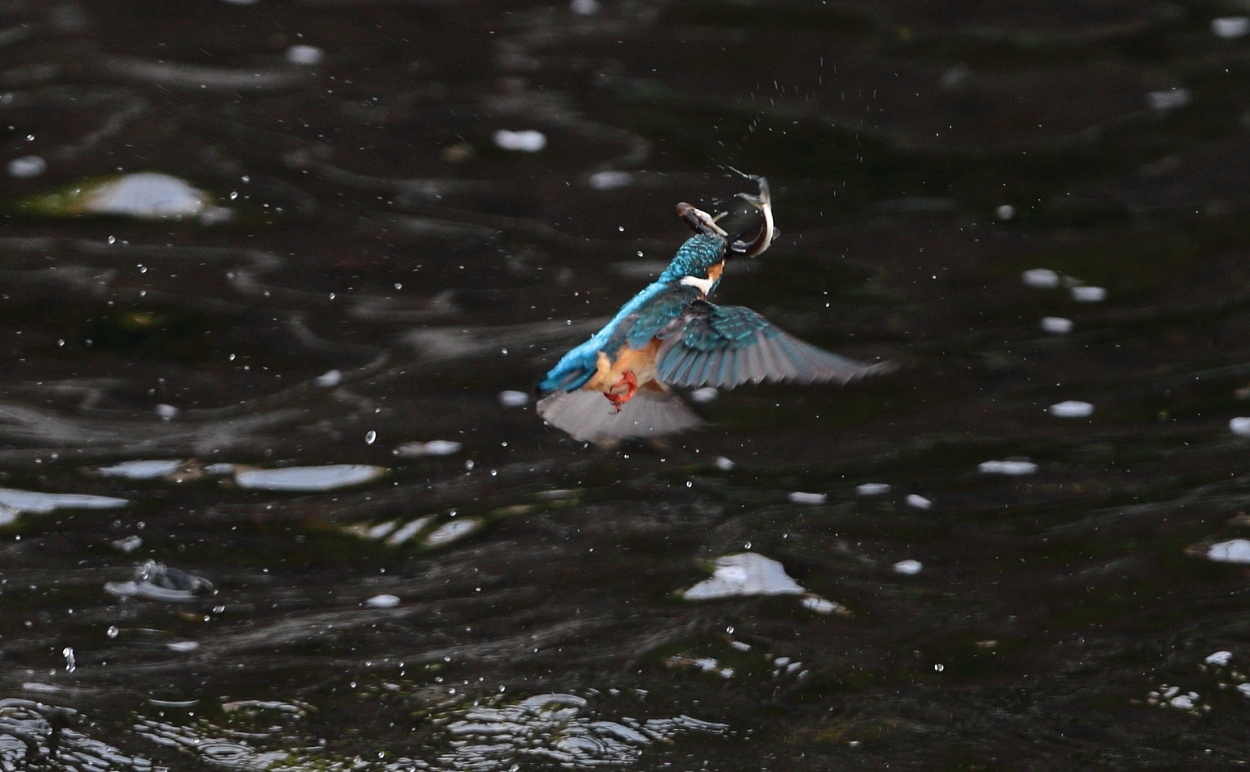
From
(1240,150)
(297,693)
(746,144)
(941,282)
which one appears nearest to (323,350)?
(297,693)

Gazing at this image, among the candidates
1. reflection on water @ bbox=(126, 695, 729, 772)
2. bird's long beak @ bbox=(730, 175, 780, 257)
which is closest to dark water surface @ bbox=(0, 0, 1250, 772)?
reflection on water @ bbox=(126, 695, 729, 772)

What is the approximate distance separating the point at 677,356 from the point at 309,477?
179cm

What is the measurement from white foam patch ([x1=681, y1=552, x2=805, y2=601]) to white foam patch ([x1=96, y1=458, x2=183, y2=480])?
64.2 inches

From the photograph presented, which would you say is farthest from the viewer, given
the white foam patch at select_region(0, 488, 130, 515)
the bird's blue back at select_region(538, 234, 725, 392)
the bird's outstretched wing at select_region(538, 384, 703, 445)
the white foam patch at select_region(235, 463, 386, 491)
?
the white foam patch at select_region(235, 463, 386, 491)

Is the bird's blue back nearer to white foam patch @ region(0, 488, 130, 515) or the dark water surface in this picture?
the dark water surface

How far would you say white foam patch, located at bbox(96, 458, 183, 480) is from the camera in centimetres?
448

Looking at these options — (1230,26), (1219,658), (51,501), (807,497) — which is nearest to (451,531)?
(807,497)

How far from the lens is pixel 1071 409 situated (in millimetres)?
4754

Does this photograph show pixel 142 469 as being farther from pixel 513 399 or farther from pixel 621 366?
pixel 621 366

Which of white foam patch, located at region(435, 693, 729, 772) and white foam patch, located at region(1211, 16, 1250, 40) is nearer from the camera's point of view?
white foam patch, located at region(435, 693, 729, 772)

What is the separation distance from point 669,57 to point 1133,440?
1.94 metres

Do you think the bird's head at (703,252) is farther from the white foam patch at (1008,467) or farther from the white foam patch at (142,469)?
the white foam patch at (142,469)

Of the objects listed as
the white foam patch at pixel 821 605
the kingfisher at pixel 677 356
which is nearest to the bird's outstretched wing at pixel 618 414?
the kingfisher at pixel 677 356

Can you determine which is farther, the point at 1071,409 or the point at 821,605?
the point at 1071,409
